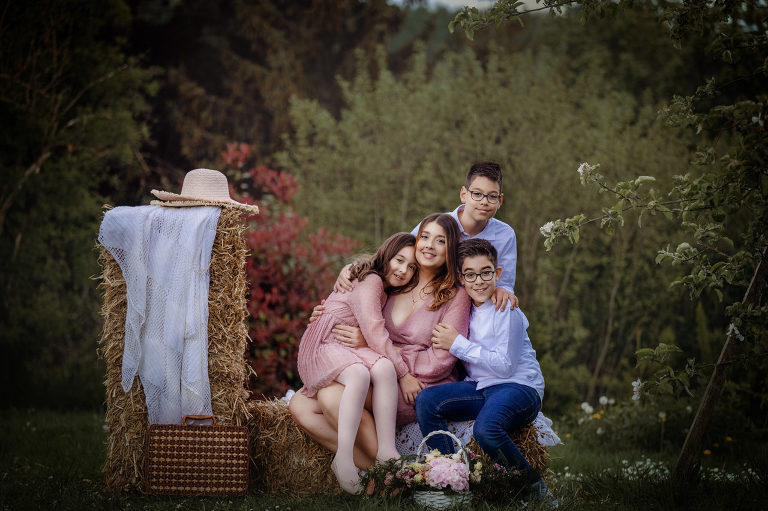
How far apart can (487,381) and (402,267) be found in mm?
749

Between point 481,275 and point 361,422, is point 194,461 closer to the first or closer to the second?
point 361,422

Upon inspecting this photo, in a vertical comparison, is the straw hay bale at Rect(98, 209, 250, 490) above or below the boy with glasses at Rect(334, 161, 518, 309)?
below

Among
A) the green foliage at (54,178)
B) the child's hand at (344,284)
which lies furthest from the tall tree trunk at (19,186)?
the child's hand at (344,284)

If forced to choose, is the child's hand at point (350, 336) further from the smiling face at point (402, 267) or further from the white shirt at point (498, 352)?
the white shirt at point (498, 352)

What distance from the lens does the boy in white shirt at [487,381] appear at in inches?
130

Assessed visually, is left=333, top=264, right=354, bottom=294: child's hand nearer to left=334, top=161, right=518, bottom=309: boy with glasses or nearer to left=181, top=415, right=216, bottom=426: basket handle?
left=334, top=161, right=518, bottom=309: boy with glasses

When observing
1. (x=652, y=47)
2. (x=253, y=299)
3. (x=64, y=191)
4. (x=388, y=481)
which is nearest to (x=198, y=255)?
(x=388, y=481)

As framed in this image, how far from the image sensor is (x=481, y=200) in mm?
3861

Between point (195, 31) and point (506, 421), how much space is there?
1068 cm

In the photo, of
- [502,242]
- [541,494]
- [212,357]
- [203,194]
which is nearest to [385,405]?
[541,494]

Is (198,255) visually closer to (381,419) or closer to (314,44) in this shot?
(381,419)

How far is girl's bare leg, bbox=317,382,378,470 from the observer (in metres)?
3.50

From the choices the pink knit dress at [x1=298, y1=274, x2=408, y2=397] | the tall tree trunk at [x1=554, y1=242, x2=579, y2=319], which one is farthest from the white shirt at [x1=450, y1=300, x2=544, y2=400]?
the tall tree trunk at [x1=554, y1=242, x2=579, y2=319]

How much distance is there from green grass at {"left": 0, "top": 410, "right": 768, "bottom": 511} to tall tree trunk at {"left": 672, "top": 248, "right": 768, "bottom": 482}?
3.5 inches
